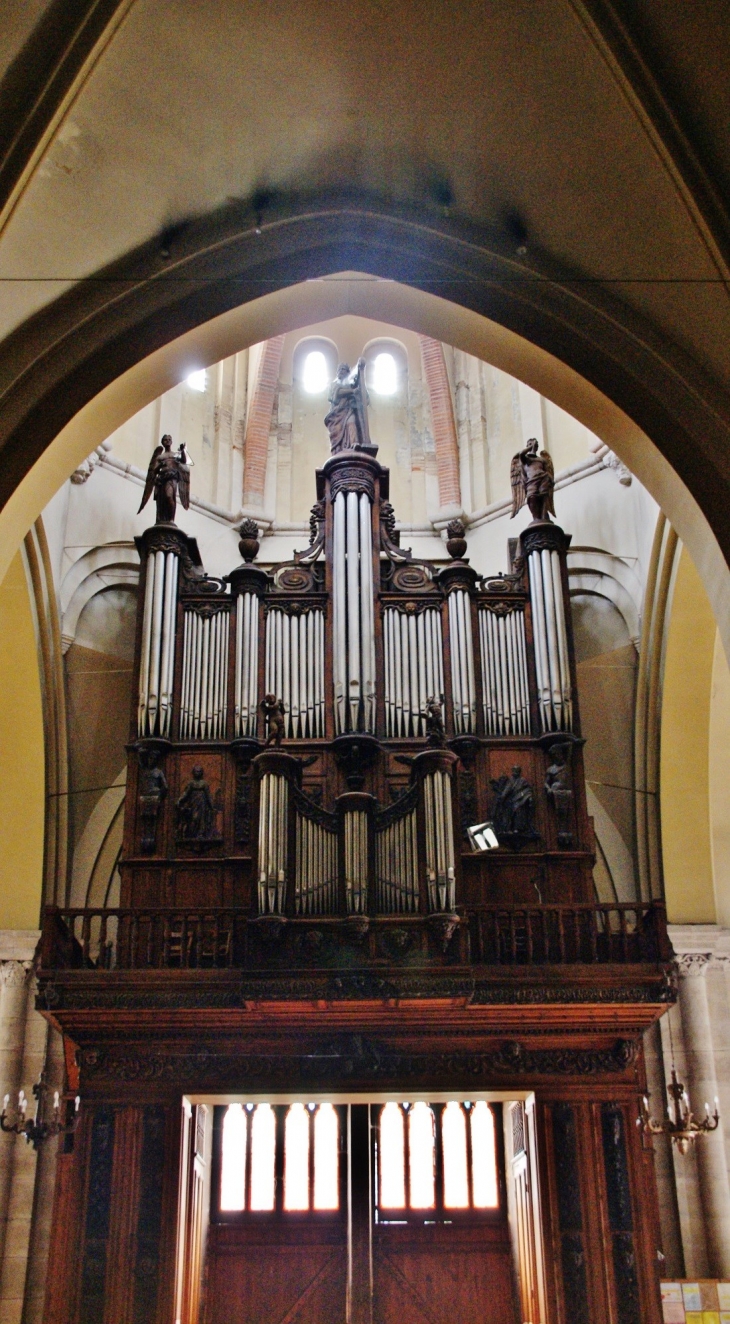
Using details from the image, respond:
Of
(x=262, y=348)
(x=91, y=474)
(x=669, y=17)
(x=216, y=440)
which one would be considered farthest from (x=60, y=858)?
(x=669, y=17)

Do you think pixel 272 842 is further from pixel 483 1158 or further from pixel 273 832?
pixel 483 1158

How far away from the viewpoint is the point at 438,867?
34.8 ft

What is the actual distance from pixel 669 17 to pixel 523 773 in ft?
23.3

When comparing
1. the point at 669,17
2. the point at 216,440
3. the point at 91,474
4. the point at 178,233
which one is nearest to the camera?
the point at 669,17

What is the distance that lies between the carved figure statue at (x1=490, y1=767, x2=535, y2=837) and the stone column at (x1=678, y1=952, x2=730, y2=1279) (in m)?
2.14

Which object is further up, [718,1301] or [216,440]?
[216,440]

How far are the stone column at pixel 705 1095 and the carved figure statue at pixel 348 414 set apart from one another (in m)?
5.96

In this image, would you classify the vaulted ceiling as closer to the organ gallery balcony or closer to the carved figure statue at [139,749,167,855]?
the organ gallery balcony

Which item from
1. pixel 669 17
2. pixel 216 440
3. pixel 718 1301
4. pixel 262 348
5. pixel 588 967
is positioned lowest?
pixel 718 1301

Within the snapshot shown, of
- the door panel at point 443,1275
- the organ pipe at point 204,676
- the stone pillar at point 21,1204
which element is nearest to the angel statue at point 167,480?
the organ pipe at point 204,676

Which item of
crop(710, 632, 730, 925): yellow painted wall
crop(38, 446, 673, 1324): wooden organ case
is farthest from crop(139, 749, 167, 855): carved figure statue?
crop(710, 632, 730, 925): yellow painted wall

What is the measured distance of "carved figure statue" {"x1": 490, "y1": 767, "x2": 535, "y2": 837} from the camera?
11945 mm

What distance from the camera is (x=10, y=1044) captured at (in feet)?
40.6

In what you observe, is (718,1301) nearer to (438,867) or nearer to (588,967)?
Result: (588,967)
